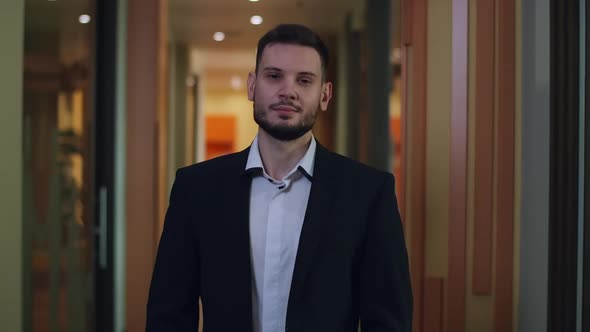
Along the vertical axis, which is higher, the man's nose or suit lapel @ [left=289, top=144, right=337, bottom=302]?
the man's nose

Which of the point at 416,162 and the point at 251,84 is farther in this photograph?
the point at 416,162

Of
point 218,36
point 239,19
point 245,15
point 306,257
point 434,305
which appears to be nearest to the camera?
point 306,257

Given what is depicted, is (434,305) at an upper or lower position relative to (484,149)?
lower

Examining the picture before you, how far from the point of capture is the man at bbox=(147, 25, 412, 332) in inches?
64.3

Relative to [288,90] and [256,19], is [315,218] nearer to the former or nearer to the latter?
→ [288,90]

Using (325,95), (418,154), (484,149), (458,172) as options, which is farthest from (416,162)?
(325,95)

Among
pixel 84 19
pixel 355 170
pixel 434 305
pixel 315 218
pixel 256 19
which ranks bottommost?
pixel 434 305

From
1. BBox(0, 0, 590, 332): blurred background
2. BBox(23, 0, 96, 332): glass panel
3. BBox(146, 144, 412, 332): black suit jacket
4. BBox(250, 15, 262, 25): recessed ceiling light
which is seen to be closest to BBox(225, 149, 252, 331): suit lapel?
BBox(146, 144, 412, 332): black suit jacket

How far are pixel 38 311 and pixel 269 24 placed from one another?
5.31 metres

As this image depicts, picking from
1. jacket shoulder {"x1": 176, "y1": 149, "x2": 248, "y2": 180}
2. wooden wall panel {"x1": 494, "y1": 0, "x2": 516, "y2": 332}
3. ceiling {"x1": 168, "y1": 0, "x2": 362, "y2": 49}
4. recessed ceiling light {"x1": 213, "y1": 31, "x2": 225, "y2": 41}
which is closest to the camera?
jacket shoulder {"x1": 176, "y1": 149, "x2": 248, "y2": 180}

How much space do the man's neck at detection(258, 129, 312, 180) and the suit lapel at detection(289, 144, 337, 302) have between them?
0.15 feet

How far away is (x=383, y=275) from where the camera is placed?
1.64 meters

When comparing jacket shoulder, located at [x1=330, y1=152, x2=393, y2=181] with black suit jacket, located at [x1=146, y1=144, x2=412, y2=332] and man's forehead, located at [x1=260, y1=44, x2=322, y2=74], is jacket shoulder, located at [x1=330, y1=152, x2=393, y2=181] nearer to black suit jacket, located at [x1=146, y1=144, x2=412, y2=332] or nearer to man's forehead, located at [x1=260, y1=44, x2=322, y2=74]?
black suit jacket, located at [x1=146, y1=144, x2=412, y2=332]

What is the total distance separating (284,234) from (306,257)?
0.08 metres
